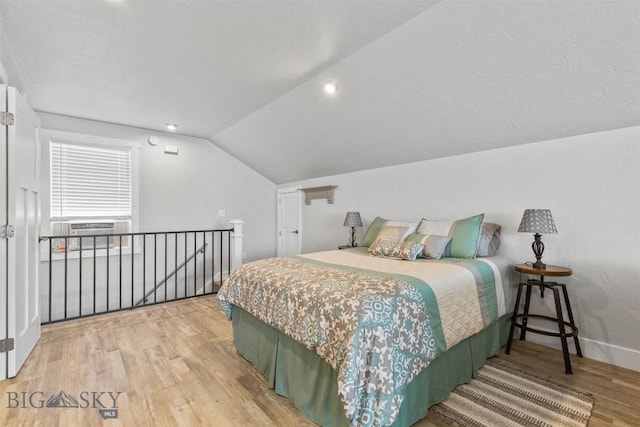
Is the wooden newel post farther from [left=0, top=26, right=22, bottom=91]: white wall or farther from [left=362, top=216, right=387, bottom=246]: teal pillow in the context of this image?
[left=0, top=26, right=22, bottom=91]: white wall

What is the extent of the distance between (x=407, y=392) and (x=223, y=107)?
11.2 feet

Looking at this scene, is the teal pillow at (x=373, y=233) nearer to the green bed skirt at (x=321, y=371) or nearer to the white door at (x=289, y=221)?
the green bed skirt at (x=321, y=371)

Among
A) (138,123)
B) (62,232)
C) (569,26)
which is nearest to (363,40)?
(569,26)

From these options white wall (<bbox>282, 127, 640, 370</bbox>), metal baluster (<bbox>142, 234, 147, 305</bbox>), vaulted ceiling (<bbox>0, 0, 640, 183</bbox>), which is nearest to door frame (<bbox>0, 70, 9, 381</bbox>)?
vaulted ceiling (<bbox>0, 0, 640, 183</bbox>)

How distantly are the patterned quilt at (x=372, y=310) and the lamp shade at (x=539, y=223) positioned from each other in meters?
0.42

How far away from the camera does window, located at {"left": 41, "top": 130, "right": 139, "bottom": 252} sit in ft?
11.7

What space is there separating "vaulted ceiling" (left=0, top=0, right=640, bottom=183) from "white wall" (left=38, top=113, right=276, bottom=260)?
0.66 metres

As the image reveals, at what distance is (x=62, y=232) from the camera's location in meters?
3.62

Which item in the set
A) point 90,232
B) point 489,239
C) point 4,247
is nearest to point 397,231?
point 489,239

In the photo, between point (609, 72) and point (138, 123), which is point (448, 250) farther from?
point (138, 123)

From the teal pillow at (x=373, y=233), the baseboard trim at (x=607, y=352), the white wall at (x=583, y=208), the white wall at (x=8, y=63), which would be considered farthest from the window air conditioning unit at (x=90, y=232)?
the baseboard trim at (x=607, y=352)

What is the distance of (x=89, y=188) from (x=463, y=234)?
4.59m

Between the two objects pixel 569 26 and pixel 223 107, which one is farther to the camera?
pixel 223 107

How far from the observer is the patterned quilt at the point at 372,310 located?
1257mm
